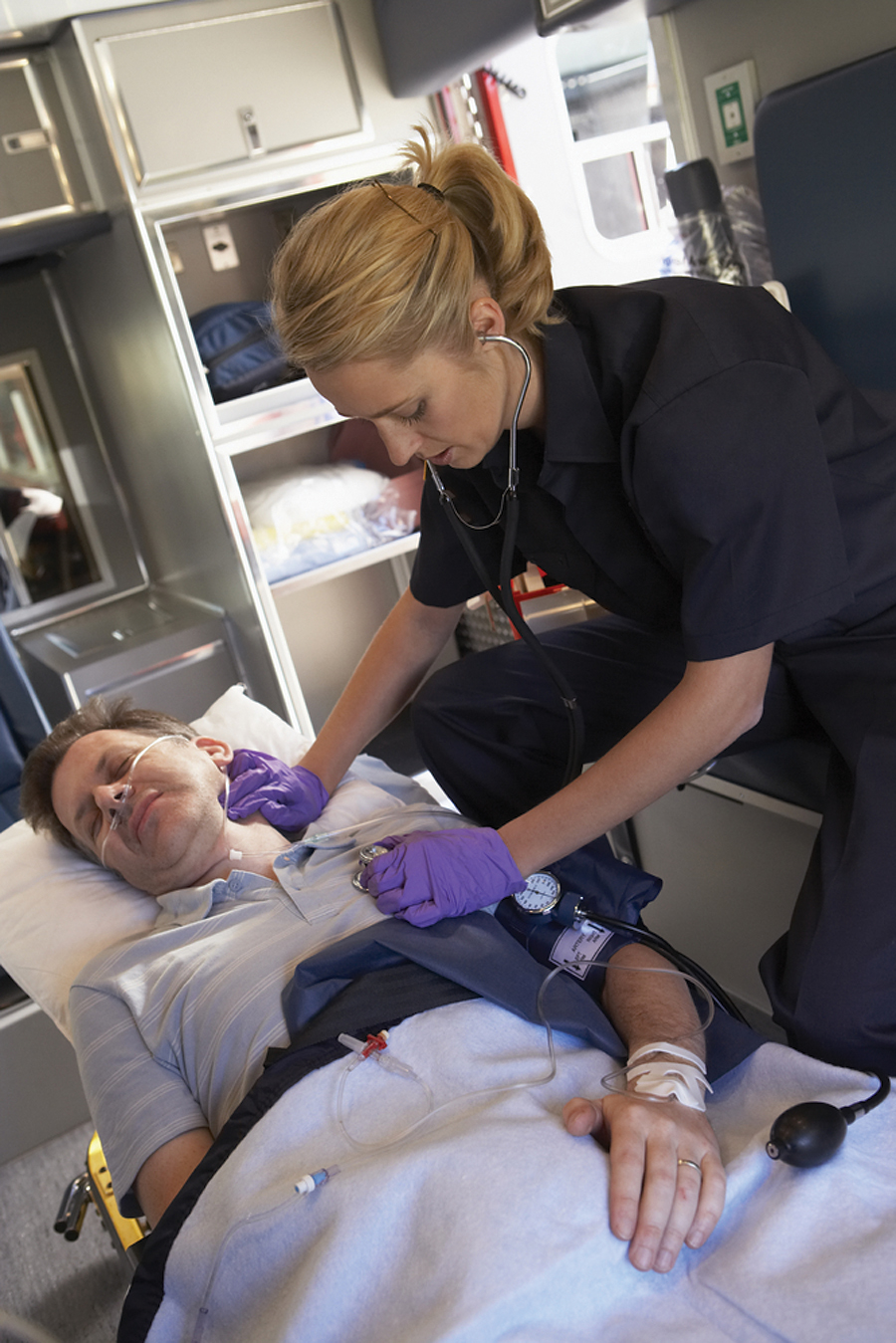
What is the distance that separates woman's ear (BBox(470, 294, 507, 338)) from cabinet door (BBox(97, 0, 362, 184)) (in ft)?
4.78

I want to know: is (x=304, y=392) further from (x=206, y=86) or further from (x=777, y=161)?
(x=777, y=161)

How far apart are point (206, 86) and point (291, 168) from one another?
252 millimetres

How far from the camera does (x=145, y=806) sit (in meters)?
1.59

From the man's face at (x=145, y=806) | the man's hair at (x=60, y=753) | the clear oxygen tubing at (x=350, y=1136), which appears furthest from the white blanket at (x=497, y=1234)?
the man's hair at (x=60, y=753)

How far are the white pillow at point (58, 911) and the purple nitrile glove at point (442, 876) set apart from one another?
39cm

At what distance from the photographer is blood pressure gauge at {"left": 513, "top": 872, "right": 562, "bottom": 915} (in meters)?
1.39

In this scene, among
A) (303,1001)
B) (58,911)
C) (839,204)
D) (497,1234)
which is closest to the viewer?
A: (497,1234)

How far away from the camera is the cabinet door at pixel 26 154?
7.99 ft

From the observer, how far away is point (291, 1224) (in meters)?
1.00

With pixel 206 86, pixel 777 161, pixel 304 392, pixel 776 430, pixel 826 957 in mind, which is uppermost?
pixel 206 86

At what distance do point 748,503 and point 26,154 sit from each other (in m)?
2.03

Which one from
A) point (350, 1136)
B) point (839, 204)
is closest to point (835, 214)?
point (839, 204)

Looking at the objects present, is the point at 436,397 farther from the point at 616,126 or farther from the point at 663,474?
the point at 616,126

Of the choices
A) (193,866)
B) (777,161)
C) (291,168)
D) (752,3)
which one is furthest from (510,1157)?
(291,168)
